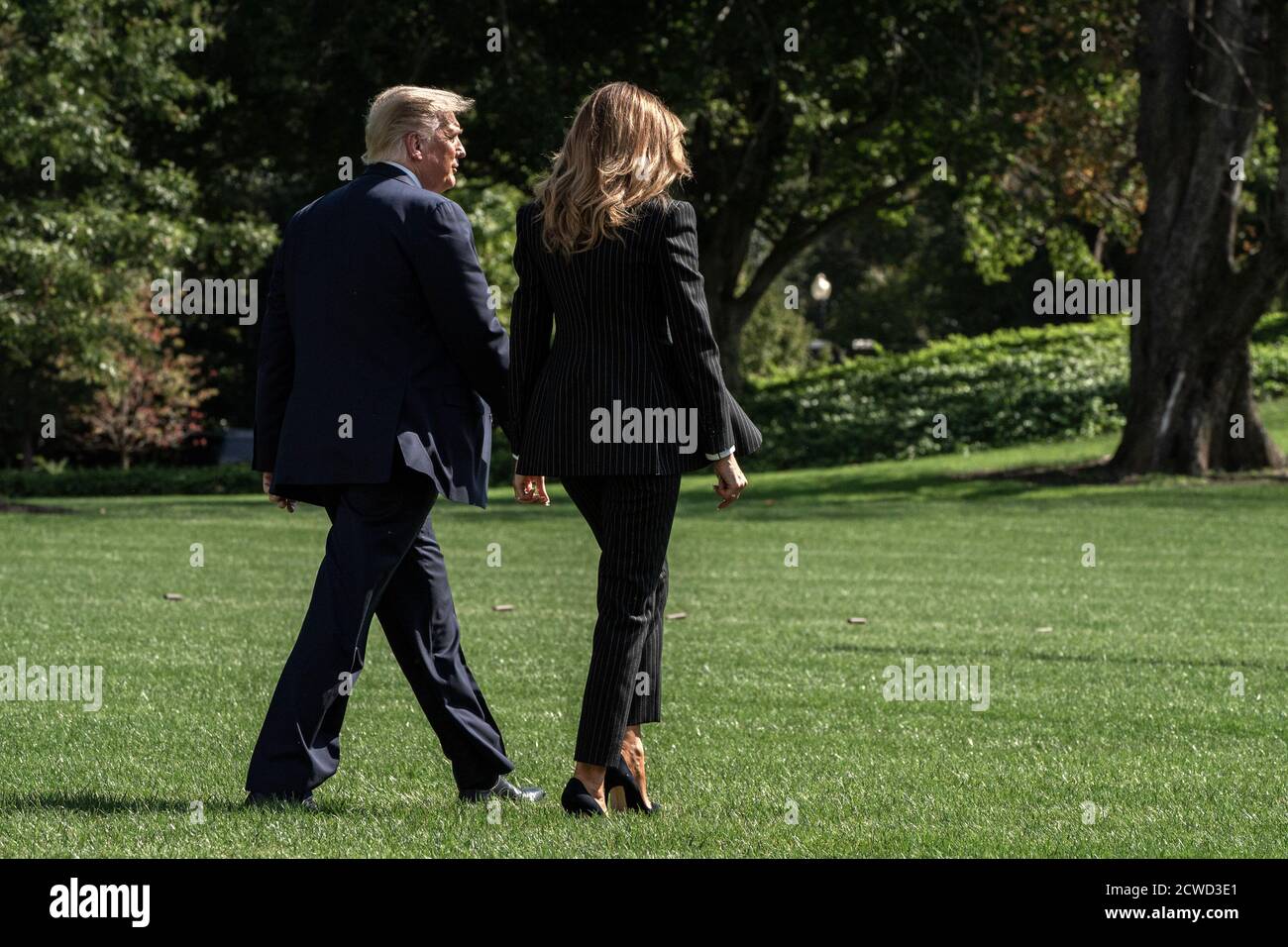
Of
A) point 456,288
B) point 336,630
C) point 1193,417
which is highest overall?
point 456,288

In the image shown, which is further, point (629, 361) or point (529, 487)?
point (529, 487)

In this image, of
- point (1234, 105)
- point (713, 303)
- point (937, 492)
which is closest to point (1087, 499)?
point (937, 492)

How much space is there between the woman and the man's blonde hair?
45cm

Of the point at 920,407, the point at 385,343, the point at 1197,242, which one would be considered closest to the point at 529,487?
the point at 385,343

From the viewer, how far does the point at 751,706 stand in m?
7.43

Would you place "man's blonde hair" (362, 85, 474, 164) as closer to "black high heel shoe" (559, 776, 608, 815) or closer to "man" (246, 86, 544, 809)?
"man" (246, 86, 544, 809)

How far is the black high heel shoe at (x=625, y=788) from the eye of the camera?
5.10 metres

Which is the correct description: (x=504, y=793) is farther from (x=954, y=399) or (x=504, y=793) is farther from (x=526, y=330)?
(x=954, y=399)

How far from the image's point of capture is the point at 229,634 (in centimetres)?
983

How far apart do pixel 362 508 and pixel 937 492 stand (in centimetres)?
2078

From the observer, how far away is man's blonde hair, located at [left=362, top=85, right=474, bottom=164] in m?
5.18

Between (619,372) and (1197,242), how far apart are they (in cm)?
2000

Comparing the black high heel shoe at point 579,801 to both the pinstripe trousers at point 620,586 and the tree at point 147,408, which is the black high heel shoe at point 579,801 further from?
the tree at point 147,408
